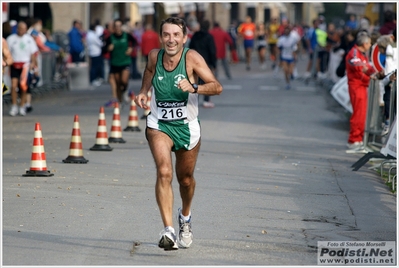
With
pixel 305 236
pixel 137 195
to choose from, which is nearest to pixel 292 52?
pixel 137 195

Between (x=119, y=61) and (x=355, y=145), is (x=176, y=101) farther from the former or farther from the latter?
(x=119, y=61)

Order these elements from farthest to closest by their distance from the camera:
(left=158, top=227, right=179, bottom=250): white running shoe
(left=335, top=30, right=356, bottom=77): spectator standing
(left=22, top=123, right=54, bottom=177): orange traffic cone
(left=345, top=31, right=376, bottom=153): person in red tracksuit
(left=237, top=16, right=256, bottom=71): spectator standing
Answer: (left=237, top=16, right=256, bottom=71): spectator standing < (left=335, top=30, right=356, bottom=77): spectator standing < (left=345, top=31, right=376, bottom=153): person in red tracksuit < (left=22, top=123, right=54, bottom=177): orange traffic cone < (left=158, top=227, right=179, bottom=250): white running shoe

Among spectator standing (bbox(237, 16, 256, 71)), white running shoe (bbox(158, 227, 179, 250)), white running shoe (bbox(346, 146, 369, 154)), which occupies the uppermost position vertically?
white running shoe (bbox(158, 227, 179, 250))

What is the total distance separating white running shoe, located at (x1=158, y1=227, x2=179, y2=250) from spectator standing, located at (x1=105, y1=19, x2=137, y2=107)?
15026mm

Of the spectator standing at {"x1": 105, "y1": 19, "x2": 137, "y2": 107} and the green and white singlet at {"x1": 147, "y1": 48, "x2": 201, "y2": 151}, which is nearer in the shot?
the green and white singlet at {"x1": 147, "y1": 48, "x2": 201, "y2": 151}

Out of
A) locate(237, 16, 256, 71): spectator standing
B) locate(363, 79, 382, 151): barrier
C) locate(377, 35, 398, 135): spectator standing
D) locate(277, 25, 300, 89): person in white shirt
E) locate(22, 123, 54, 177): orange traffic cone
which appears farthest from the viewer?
locate(237, 16, 256, 71): spectator standing

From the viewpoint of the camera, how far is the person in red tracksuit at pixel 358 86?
49.1 ft

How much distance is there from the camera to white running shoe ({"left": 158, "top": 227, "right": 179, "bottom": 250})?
7.05 metres

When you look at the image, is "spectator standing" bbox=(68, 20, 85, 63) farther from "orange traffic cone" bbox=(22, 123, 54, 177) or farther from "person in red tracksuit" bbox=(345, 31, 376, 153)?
"orange traffic cone" bbox=(22, 123, 54, 177)

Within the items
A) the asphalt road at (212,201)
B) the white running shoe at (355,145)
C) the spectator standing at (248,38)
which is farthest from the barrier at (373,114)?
the spectator standing at (248,38)

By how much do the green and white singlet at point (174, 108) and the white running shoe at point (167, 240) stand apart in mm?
746

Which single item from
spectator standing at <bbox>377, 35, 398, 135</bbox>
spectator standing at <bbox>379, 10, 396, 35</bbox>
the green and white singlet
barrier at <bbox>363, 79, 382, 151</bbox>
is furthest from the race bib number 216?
spectator standing at <bbox>379, 10, 396, 35</bbox>

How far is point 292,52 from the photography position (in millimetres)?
31406

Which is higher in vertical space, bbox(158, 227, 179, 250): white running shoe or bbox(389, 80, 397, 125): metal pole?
bbox(158, 227, 179, 250): white running shoe
